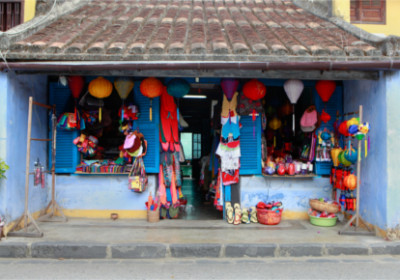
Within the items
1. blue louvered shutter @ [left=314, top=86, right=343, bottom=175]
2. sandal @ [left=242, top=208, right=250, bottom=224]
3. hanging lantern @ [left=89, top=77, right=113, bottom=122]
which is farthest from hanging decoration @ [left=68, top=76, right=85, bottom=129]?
blue louvered shutter @ [left=314, top=86, right=343, bottom=175]

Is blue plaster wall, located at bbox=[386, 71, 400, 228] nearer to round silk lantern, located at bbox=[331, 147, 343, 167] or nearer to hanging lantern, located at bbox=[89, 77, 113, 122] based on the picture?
round silk lantern, located at bbox=[331, 147, 343, 167]

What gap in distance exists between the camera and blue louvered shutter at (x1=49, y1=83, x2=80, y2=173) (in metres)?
7.74

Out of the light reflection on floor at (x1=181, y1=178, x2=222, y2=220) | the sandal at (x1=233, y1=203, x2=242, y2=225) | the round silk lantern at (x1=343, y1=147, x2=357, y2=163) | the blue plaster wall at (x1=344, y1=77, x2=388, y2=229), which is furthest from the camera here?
the light reflection on floor at (x1=181, y1=178, x2=222, y2=220)

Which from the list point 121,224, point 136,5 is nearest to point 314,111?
point 121,224

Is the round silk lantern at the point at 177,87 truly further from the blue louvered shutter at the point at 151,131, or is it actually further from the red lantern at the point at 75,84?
the red lantern at the point at 75,84

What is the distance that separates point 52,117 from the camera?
739cm

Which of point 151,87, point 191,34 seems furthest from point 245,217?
point 191,34

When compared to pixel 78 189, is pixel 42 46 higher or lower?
higher

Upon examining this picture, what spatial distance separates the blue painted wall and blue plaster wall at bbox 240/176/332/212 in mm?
1775

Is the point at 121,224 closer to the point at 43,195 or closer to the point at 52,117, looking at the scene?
the point at 43,195

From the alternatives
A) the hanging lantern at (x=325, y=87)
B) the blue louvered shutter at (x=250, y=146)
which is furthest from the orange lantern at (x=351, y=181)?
the blue louvered shutter at (x=250, y=146)

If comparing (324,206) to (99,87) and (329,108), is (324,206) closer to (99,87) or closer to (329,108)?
(329,108)

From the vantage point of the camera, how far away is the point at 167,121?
7676 mm

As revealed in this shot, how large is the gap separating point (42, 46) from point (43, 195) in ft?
11.6
